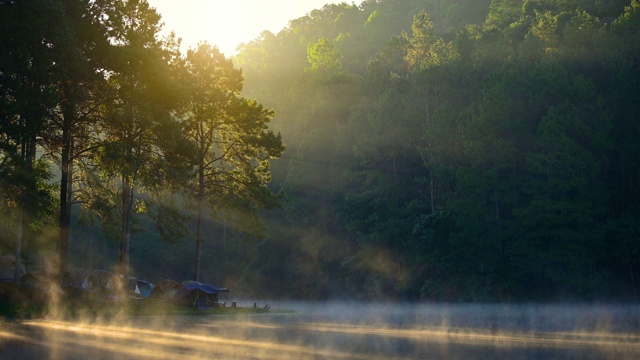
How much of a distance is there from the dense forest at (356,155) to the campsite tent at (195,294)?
3.72 ft

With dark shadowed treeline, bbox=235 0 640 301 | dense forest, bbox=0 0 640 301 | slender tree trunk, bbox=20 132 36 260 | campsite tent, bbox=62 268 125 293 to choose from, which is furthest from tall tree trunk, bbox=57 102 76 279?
dark shadowed treeline, bbox=235 0 640 301

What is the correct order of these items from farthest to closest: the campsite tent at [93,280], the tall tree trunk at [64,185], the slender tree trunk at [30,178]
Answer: the campsite tent at [93,280], the tall tree trunk at [64,185], the slender tree trunk at [30,178]

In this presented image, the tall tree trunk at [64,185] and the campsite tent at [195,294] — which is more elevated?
the tall tree trunk at [64,185]

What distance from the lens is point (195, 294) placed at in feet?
200

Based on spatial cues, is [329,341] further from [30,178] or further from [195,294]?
[195,294]

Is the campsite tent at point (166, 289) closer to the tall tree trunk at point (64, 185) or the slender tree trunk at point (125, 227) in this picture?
the slender tree trunk at point (125, 227)

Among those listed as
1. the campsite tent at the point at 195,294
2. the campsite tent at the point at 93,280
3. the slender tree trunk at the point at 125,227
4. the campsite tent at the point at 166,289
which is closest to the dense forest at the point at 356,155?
the slender tree trunk at the point at 125,227

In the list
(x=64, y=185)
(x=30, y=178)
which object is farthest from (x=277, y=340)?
(x=64, y=185)

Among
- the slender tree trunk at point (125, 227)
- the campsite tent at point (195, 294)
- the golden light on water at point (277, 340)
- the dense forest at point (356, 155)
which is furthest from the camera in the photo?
the campsite tent at point (195, 294)

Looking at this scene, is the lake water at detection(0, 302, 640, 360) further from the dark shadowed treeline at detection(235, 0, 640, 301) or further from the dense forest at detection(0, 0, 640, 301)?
the dark shadowed treeline at detection(235, 0, 640, 301)

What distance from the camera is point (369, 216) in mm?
89625

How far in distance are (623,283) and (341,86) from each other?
48054mm

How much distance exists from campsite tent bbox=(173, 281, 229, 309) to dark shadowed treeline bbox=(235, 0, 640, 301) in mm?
27203

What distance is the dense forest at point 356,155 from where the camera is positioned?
1935 inches
